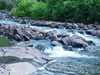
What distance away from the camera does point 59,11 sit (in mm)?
48156

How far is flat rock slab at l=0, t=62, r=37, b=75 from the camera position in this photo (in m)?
11.9

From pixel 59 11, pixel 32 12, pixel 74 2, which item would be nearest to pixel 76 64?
pixel 74 2

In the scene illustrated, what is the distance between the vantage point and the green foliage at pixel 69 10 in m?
40.3

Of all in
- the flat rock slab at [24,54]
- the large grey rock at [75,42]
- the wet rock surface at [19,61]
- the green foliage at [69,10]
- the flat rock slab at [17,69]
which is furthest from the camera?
the green foliage at [69,10]

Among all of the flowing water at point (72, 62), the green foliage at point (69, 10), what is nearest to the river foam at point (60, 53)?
the flowing water at point (72, 62)

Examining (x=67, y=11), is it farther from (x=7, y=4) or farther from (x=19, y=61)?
(x=7, y=4)

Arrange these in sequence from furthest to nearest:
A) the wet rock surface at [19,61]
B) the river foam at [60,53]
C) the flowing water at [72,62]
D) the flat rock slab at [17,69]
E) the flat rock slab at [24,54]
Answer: the river foam at [60,53], the flat rock slab at [24,54], the flowing water at [72,62], the wet rock surface at [19,61], the flat rock slab at [17,69]

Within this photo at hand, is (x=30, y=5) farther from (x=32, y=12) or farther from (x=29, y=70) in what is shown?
(x=29, y=70)

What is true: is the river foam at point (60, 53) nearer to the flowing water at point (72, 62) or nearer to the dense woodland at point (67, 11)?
the flowing water at point (72, 62)

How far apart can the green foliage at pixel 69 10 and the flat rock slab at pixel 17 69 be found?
2792cm

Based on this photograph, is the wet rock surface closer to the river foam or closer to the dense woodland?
the river foam

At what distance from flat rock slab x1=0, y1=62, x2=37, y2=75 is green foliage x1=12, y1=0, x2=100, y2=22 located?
27917 mm

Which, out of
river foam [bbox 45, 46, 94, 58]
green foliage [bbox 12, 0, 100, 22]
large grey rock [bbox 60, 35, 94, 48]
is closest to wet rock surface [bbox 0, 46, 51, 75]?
river foam [bbox 45, 46, 94, 58]

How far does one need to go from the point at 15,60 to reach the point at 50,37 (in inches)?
414
